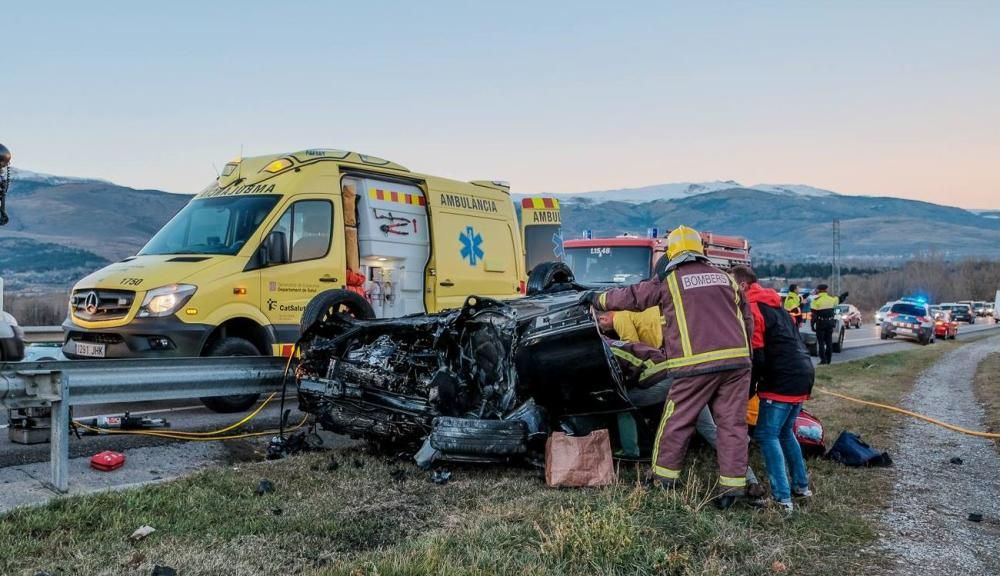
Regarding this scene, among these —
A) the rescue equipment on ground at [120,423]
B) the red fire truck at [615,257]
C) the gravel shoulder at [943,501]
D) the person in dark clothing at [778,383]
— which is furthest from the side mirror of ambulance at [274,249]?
the red fire truck at [615,257]

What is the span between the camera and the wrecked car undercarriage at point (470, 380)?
4.93 m

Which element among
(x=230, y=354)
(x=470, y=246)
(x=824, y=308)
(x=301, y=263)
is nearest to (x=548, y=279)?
(x=301, y=263)

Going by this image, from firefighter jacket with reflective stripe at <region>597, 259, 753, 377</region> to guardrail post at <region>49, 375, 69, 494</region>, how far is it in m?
3.51

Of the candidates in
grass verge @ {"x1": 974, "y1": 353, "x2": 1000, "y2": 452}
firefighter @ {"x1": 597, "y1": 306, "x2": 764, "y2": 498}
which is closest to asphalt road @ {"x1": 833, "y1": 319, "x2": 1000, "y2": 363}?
grass verge @ {"x1": 974, "y1": 353, "x2": 1000, "y2": 452}

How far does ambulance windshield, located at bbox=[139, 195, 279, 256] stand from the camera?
24.8ft

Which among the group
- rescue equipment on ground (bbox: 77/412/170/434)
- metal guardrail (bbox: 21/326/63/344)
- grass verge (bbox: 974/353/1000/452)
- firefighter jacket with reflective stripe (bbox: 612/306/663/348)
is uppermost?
firefighter jacket with reflective stripe (bbox: 612/306/663/348)

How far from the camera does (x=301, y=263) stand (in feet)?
25.7

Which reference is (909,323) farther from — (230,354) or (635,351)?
(230,354)

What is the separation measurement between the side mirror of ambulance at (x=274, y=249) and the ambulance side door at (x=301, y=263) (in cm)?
2

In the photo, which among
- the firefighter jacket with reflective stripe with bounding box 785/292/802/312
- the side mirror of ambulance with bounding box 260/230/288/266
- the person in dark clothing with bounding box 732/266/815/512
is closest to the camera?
the person in dark clothing with bounding box 732/266/815/512

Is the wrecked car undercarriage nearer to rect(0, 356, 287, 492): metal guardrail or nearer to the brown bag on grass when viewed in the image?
the brown bag on grass

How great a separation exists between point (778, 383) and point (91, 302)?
5799 millimetres

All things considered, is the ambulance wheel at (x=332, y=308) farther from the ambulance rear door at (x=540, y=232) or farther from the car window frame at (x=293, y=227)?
the ambulance rear door at (x=540, y=232)

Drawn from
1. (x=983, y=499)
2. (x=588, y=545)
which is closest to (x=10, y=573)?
(x=588, y=545)
